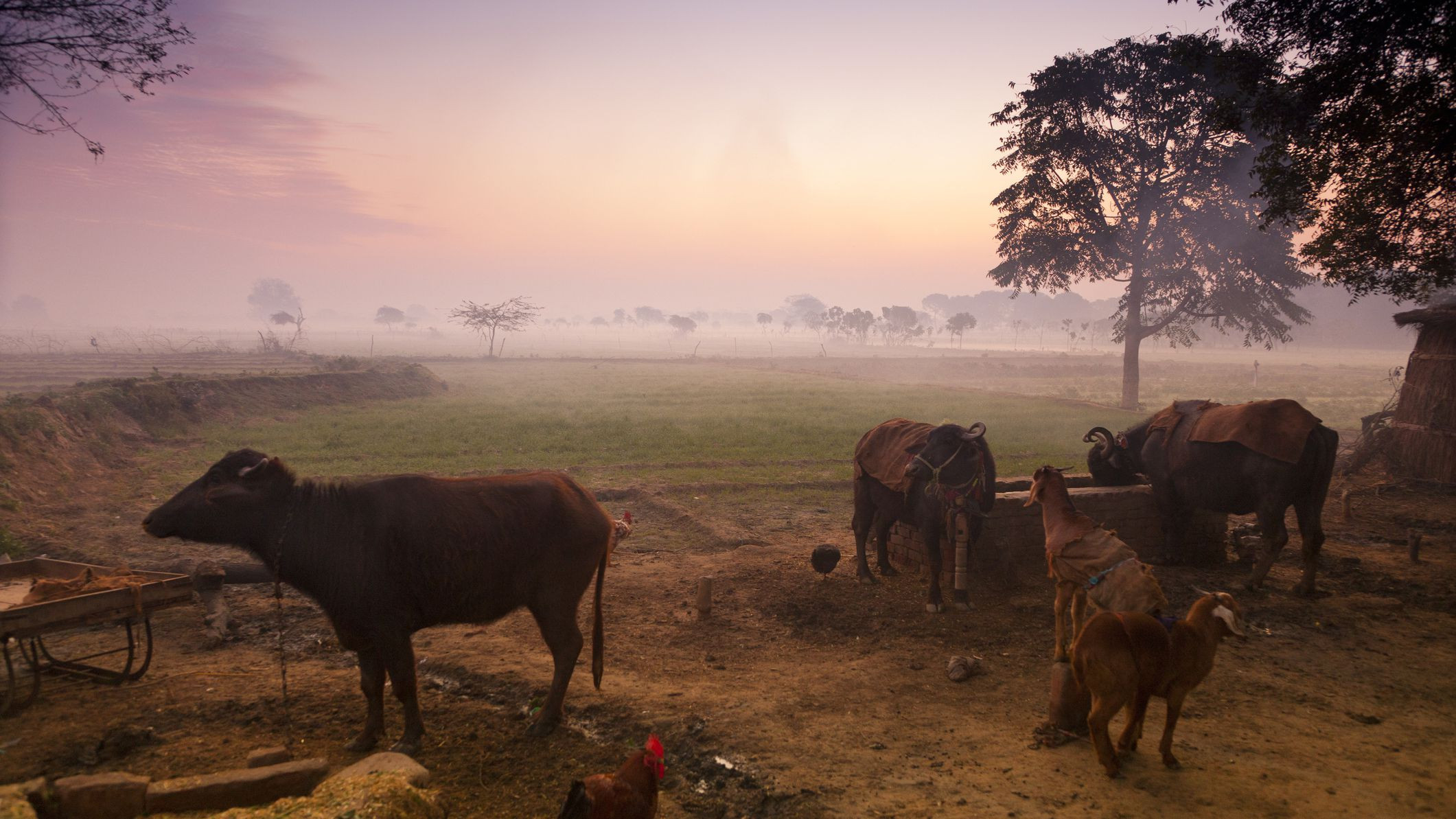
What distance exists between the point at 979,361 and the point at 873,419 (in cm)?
3515

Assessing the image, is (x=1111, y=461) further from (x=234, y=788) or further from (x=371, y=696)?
(x=234, y=788)

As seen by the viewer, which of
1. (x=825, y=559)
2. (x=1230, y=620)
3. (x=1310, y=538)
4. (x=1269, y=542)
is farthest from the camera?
(x=825, y=559)

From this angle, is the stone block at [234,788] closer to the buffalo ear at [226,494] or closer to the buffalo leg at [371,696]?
the buffalo leg at [371,696]

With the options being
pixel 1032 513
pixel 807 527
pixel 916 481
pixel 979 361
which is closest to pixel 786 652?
pixel 916 481

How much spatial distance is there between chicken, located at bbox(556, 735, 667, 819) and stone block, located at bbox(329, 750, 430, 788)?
1.10 meters

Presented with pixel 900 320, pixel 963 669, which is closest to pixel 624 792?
pixel 963 669

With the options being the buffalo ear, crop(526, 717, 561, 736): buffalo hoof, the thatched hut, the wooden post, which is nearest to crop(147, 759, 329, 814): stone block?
crop(526, 717, 561, 736): buffalo hoof

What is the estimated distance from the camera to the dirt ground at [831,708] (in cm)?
431

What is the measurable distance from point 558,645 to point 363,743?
1503 millimetres

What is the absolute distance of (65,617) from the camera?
16.4 feet

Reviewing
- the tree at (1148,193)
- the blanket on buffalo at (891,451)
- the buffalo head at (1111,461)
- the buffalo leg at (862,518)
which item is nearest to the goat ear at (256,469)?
the blanket on buffalo at (891,451)

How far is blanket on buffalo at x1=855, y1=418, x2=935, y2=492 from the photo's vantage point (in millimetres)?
8250

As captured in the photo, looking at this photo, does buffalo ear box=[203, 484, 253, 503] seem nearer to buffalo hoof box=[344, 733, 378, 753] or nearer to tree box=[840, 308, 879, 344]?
buffalo hoof box=[344, 733, 378, 753]

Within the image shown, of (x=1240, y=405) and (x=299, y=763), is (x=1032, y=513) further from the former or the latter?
(x=299, y=763)
